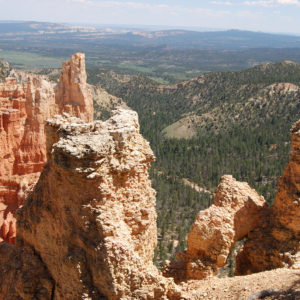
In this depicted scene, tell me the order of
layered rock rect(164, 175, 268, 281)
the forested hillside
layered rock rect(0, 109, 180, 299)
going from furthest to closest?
the forested hillside, layered rock rect(164, 175, 268, 281), layered rock rect(0, 109, 180, 299)

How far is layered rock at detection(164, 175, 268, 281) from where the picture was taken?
12.1 m

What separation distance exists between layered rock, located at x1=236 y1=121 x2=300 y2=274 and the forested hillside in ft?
61.6

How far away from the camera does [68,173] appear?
8969 millimetres

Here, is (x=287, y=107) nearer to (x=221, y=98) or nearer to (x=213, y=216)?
(x=221, y=98)

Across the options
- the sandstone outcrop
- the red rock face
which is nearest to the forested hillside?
the red rock face

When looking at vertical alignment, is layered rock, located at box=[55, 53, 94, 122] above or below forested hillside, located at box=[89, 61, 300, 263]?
above

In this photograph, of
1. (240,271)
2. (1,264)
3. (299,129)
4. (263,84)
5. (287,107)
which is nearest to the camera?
(1,264)

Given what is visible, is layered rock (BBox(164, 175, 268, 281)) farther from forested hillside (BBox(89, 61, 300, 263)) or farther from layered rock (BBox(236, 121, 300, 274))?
forested hillside (BBox(89, 61, 300, 263))

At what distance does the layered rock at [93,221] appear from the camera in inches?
338

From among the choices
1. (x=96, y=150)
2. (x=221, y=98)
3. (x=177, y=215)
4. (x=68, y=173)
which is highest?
(x=96, y=150)

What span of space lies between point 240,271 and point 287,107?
3251 inches

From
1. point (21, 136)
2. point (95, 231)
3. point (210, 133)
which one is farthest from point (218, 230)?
point (210, 133)

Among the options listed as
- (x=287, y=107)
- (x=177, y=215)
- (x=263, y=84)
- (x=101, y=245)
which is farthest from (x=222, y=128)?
(x=101, y=245)

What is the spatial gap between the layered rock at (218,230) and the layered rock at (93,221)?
93.4 inches
